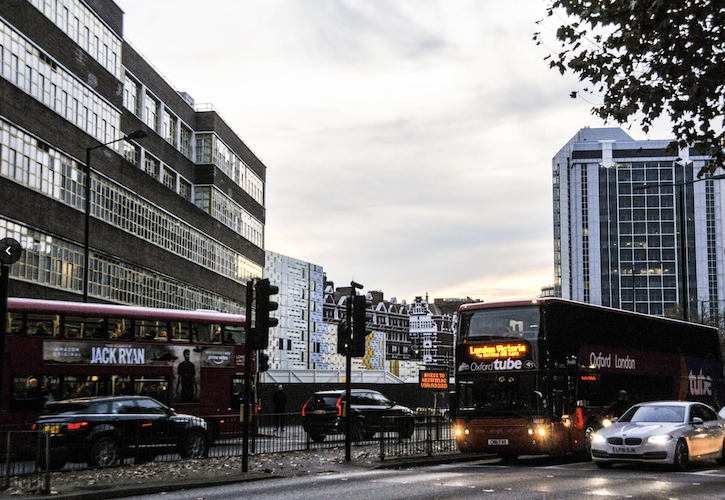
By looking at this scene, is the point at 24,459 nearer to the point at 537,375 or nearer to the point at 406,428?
the point at 406,428

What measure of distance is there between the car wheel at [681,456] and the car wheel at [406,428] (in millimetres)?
→ 6140

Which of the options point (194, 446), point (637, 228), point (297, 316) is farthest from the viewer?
point (637, 228)

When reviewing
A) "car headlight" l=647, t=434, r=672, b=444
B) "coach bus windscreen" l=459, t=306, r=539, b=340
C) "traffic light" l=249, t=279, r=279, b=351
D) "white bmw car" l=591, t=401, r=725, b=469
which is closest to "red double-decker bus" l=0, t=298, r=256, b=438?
"traffic light" l=249, t=279, r=279, b=351

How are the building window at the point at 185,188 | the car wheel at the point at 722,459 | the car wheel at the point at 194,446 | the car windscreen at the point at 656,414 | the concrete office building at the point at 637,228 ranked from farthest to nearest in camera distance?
the concrete office building at the point at 637,228
the building window at the point at 185,188
the car wheel at the point at 194,446
the car wheel at the point at 722,459
the car windscreen at the point at 656,414

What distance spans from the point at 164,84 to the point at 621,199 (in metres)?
117

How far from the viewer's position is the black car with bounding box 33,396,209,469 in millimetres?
17828

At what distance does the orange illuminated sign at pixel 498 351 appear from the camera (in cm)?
1989

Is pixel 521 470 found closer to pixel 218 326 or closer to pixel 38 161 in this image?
pixel 218 326

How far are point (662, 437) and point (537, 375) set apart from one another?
3.05m

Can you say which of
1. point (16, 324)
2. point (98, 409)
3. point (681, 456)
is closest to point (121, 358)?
point (16, 324)

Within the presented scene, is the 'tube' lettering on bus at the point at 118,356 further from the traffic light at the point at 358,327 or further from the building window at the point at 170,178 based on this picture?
the building window at the point at 170,178

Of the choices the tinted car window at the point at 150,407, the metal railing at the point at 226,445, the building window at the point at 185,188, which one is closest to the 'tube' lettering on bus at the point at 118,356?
the metal railing at the point at 226,445

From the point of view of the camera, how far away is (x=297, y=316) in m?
132

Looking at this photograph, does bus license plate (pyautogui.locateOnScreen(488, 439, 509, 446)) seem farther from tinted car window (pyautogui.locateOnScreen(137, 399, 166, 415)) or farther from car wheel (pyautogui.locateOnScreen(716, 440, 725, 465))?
tinted car window (pyautogui.locateOnScreen(137, 399, 166, 415))
